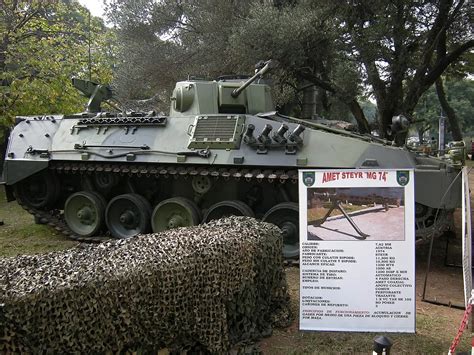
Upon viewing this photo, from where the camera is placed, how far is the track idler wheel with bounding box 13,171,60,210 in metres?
10.4

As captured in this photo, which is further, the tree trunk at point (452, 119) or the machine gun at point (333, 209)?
the tree trunk at point (452, 119)

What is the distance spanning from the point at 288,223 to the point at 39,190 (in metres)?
5.39

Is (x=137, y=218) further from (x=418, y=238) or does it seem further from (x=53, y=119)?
(x=418, y=238)

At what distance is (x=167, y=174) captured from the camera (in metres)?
8.77

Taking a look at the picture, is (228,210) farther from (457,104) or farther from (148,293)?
(457,104)

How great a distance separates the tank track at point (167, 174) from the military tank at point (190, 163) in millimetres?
22

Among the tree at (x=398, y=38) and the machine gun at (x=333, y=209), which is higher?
the tree at (x=398, y=38)

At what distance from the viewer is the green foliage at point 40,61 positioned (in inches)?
674

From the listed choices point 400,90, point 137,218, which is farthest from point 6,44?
point 400,90

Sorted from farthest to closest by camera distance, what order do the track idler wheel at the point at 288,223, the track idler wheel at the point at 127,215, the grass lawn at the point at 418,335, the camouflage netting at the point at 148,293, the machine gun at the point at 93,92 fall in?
the machine gun at the point at 93,92
the track idler wheel at the point at 127,215
the track idler wheel at the point at 288,223
the grass lawn at the point at 418,335
the camouflage netting at the point at 148,293

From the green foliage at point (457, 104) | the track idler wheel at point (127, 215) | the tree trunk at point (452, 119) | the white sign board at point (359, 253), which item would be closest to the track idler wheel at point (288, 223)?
Answer: the track idler wheel at point (127, 215)

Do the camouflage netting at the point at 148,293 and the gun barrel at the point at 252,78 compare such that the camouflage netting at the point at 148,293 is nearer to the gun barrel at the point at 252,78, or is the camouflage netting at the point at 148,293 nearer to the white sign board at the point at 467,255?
the white sign board at the point at 467,255

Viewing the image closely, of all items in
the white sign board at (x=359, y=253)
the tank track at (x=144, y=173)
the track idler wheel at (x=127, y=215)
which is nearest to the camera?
the white sign board at (x=359, y=253)

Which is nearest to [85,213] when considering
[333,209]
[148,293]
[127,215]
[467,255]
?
[127,215]
